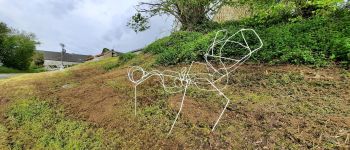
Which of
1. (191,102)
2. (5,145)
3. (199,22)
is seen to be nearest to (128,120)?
(191,102)

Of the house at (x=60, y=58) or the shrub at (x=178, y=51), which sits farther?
the house at (x=60, y=58)

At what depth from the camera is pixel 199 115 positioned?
469cm

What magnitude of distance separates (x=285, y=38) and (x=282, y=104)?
7.97 feet

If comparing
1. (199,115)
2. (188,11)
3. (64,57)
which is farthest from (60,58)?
(199,115)

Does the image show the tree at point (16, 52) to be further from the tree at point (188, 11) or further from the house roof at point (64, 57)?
the tree at point (188, 11)

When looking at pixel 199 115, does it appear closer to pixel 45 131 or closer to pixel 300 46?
pixel 45 131

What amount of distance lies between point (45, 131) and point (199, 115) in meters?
2.20

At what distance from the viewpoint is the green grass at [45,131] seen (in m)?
4.81

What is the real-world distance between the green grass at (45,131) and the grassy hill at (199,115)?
0.01 m

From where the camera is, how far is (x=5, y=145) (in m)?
5.06

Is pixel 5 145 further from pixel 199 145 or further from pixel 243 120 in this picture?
pixel 243 120

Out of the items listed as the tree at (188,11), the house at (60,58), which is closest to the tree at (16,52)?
the house at (60,58)

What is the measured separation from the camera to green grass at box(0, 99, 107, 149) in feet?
15.8

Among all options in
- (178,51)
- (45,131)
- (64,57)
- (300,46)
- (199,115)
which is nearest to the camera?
(199,115)
